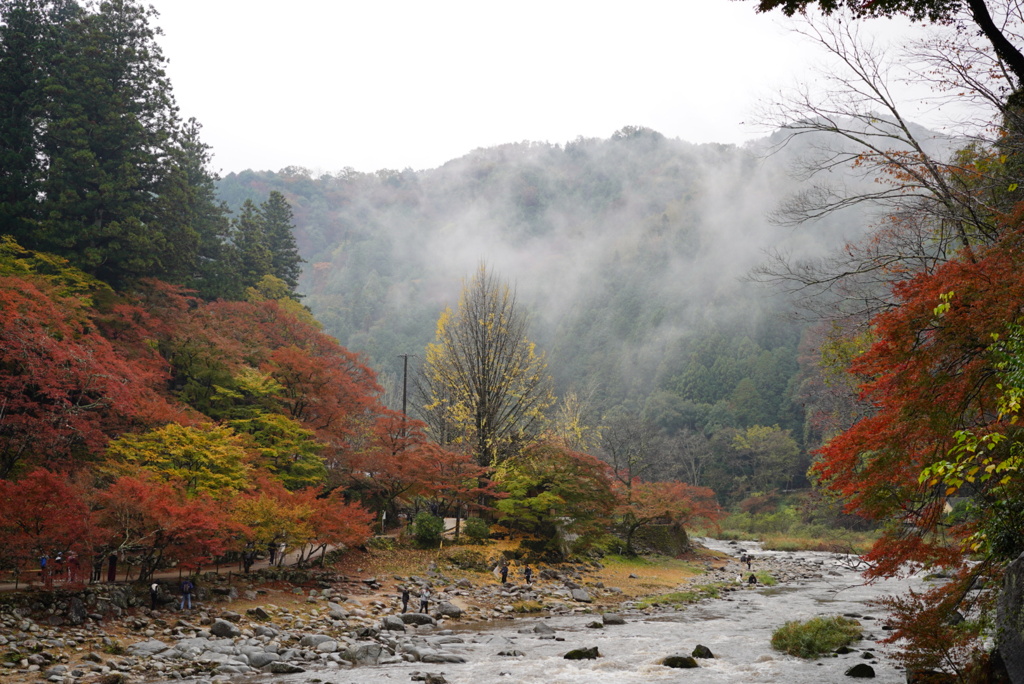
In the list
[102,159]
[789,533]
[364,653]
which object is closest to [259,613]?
[364,653]

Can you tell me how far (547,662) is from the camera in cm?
1253

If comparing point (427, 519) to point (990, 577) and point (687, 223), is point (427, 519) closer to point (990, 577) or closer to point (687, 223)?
point (990, 577)

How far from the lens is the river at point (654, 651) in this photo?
11367 millimetres

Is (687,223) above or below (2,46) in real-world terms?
above

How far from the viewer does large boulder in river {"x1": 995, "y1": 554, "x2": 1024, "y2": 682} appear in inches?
244

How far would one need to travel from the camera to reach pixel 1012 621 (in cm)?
637

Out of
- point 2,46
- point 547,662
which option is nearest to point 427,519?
point 547,662

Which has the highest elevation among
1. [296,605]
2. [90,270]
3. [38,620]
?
[90,270]

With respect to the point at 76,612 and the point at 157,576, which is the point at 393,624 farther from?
the point at 76,612

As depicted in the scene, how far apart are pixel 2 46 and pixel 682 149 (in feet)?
550

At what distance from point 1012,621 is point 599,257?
5072 inches

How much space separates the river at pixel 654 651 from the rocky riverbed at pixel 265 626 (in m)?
0.38

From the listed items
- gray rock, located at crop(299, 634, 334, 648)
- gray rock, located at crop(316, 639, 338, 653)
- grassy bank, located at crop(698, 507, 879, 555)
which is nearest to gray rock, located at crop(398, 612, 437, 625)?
gray rock, located at crop(299, 634, 334, 648)

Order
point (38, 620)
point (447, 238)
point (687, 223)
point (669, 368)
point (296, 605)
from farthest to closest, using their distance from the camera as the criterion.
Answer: point (447, 238), point (687, 223), point (669, 368), point (296, 605), point (38, 620)
